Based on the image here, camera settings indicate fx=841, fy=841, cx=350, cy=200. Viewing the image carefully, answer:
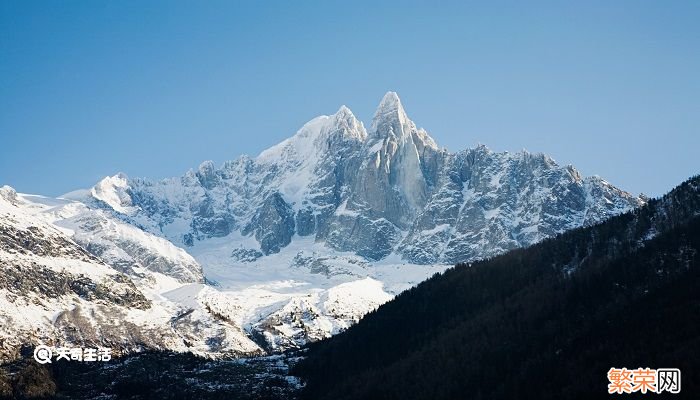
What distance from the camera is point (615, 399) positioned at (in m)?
199

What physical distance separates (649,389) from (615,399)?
11.6 metres

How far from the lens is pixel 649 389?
189500 millimetres

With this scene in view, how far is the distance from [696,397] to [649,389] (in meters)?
10.0

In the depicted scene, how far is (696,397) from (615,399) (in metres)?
18.9

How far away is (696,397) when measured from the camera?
614 ft
